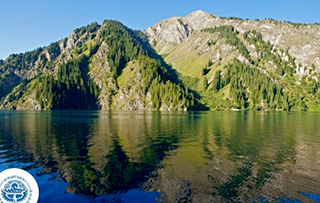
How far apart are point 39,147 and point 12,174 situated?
38709 millimetres

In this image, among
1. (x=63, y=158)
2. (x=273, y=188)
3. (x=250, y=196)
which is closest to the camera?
(x=250, y=196)

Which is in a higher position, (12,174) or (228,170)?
(12,174)

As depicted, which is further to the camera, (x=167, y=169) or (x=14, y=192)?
(x=167, y=169)

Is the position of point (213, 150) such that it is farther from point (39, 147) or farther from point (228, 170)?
point (39, 147)

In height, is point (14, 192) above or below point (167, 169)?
above

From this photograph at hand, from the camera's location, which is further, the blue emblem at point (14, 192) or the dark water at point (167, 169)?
the dark water at point (167, 169)

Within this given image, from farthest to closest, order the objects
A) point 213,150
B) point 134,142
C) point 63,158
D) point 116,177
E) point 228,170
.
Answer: point 134,142, point 213,150, point 63,158, point 228,170, point 116,177

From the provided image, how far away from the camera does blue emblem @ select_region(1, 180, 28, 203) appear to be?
25.3 metres

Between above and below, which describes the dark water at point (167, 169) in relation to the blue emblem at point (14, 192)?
below

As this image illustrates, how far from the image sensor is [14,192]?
2703 centimetres

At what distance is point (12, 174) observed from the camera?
22.9 meters

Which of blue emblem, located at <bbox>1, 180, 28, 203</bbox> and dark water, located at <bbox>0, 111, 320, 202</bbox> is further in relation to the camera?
dark water, located at <bbox>0, 111, 320, 202</bbox>

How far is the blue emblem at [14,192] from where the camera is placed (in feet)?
83.1

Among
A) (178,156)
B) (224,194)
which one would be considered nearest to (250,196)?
(224,194)
